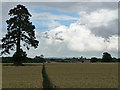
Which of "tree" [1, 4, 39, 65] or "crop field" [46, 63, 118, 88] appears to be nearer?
"crop field" [46, 63, 118, 88]

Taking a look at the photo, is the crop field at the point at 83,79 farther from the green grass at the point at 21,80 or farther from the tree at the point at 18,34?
the tree at the point at 18,34

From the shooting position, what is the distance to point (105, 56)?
135250 millimetres

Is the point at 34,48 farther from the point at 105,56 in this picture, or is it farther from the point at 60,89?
the point at 105,56

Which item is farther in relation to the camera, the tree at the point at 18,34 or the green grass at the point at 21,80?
the tree at the point at 18,34

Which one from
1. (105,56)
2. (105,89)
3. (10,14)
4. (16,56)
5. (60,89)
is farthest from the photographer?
(105,56)

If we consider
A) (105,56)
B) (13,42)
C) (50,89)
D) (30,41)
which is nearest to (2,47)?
(13,42)

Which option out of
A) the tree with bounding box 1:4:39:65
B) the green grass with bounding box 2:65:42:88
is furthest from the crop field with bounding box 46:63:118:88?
the tree with bounding box 1:4:39:65

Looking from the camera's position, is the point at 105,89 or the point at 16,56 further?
the point at 16,56

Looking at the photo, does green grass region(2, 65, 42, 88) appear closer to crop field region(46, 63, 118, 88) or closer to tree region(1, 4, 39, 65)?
crop field region(46, 63, 118, 88)

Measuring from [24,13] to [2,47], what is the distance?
10.2 metres

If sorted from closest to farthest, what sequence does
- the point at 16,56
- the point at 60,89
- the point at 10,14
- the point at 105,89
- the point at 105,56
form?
the point at 60,89 → the point at 105,89 → the point at 16,56 → the point at 10,14 → the point at 105,56

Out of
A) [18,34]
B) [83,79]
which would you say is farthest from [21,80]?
[18,34]

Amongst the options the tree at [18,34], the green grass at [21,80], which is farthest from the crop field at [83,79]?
the tree at [18,34]

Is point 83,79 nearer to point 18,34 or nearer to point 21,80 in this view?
point 21,80
